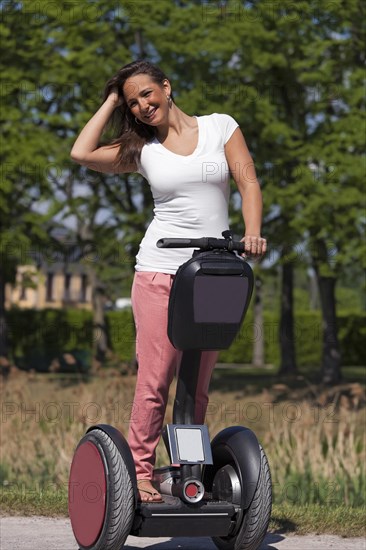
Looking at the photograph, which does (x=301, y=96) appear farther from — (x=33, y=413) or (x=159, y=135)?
(x=159, y=135)

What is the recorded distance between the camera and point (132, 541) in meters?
4.88

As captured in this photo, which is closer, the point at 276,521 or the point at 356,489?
the point at 276,521

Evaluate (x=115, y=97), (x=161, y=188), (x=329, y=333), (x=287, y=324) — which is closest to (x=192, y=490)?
(x=161, y=188)

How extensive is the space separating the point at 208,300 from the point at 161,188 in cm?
57

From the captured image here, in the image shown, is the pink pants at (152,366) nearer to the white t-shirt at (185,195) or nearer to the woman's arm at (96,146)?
the white t-shirt at (185,195)

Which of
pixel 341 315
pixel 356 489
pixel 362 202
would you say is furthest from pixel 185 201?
pixel 341 315

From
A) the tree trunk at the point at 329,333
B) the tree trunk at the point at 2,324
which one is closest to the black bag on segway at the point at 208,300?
the tree trunk at the point at 329,333

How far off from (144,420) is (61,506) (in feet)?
5.14

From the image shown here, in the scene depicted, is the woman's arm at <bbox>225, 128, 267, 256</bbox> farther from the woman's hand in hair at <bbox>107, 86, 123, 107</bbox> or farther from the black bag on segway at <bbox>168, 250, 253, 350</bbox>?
the woman's hand in hair at <bbox>107, 86, 123, 107</bbox>

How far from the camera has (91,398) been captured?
31.2 feet

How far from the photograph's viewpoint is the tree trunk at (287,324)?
23484mm

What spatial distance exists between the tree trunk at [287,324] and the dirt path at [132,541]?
17461 millimetres

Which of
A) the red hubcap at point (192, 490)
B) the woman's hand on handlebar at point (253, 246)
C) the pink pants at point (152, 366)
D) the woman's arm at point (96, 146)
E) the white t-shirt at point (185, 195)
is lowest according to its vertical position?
the red hubcap at point (192, 490)

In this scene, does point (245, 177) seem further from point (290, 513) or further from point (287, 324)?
point (287, 324)
